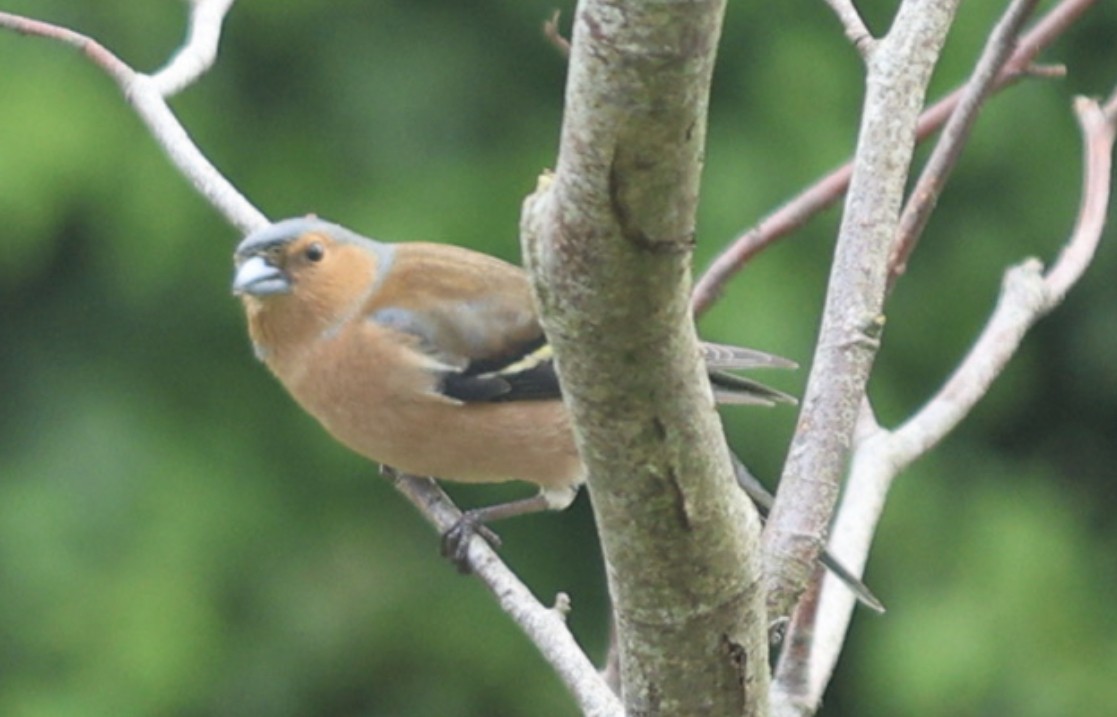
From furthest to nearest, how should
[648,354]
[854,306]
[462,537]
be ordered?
[462,537]
[854,306]
[648,354]

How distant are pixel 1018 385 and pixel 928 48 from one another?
3204 millimetres

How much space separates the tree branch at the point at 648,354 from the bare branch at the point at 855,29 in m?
1.09

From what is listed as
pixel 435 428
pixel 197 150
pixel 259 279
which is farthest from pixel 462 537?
pixel 197 150

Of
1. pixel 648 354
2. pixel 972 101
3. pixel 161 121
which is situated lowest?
pixel 161 121

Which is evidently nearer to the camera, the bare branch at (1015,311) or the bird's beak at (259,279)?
the bare branch at (1015,311)

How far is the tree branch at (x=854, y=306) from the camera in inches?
80.0

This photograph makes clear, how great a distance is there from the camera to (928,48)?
236 cm

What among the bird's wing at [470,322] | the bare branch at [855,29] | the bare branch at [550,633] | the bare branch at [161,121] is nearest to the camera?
the bare branch at [550,633]

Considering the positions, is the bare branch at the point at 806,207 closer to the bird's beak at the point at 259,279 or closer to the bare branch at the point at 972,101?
the bare branch at the point at 972,101

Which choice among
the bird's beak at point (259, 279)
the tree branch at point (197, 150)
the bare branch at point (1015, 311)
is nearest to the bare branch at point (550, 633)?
the tree branch at point (197, 150)

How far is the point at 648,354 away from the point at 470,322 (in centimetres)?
251

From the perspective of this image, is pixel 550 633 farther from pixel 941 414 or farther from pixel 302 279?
pixel 302 279

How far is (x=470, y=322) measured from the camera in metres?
3.86

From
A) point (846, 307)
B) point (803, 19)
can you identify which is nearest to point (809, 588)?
point (846, 307)
